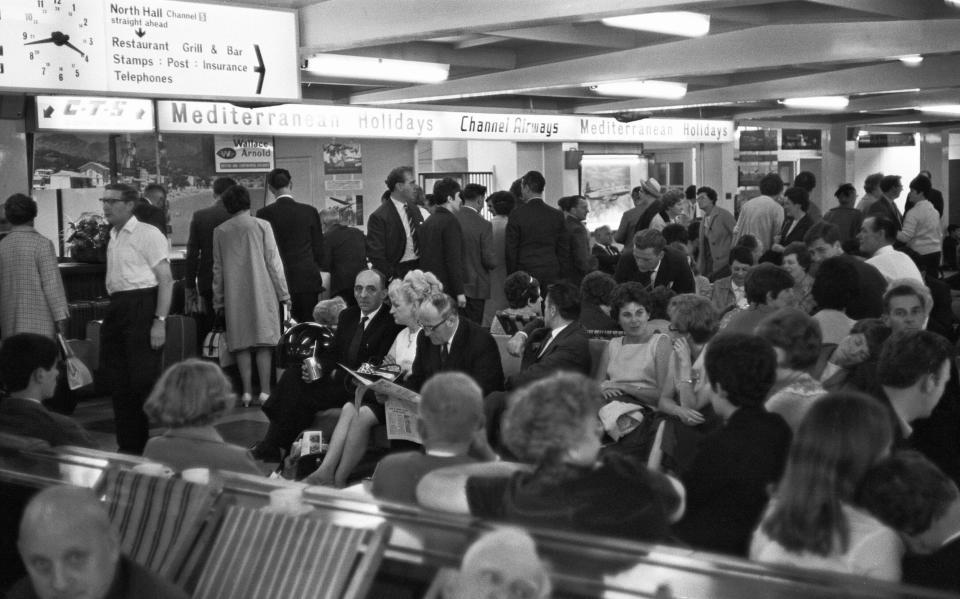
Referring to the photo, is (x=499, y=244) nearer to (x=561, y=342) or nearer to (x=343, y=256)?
(x=343, y=256)

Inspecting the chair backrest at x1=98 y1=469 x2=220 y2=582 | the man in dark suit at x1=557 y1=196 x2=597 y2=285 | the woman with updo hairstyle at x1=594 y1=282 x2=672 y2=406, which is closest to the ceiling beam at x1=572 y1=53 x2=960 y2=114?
the man in dark suit at x1=557 y1=196 x2=597 y2=285

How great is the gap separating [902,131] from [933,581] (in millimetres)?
23032

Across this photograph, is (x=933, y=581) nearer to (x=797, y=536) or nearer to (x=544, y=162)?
(x=797, y=536)

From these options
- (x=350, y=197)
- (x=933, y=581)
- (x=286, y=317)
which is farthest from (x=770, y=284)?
(x=350, y=197)

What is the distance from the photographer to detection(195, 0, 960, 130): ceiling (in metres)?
7.16

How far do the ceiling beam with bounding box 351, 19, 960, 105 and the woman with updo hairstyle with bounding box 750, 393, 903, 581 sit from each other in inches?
279

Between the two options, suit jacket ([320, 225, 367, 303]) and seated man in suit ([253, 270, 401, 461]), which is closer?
seated man in suit ([253, 270, 401, 461])

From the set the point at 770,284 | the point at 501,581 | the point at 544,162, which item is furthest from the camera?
the point at 544,162

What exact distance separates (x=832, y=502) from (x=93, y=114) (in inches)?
341

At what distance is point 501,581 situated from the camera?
228 cm

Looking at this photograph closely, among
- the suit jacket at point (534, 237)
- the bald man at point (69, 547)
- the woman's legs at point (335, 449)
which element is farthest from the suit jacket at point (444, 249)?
the bald man at point (69, 547)

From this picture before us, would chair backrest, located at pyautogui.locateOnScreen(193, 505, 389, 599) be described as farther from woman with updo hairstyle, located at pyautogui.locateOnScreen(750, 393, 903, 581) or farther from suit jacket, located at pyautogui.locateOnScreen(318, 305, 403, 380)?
suit jacket, located at pyautogui.locateOnScreen(318, 305, 403, 380)

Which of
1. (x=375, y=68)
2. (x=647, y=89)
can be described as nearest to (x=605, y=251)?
(x=647, y=89)

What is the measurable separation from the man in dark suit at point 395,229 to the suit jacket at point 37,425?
15.9 feet
